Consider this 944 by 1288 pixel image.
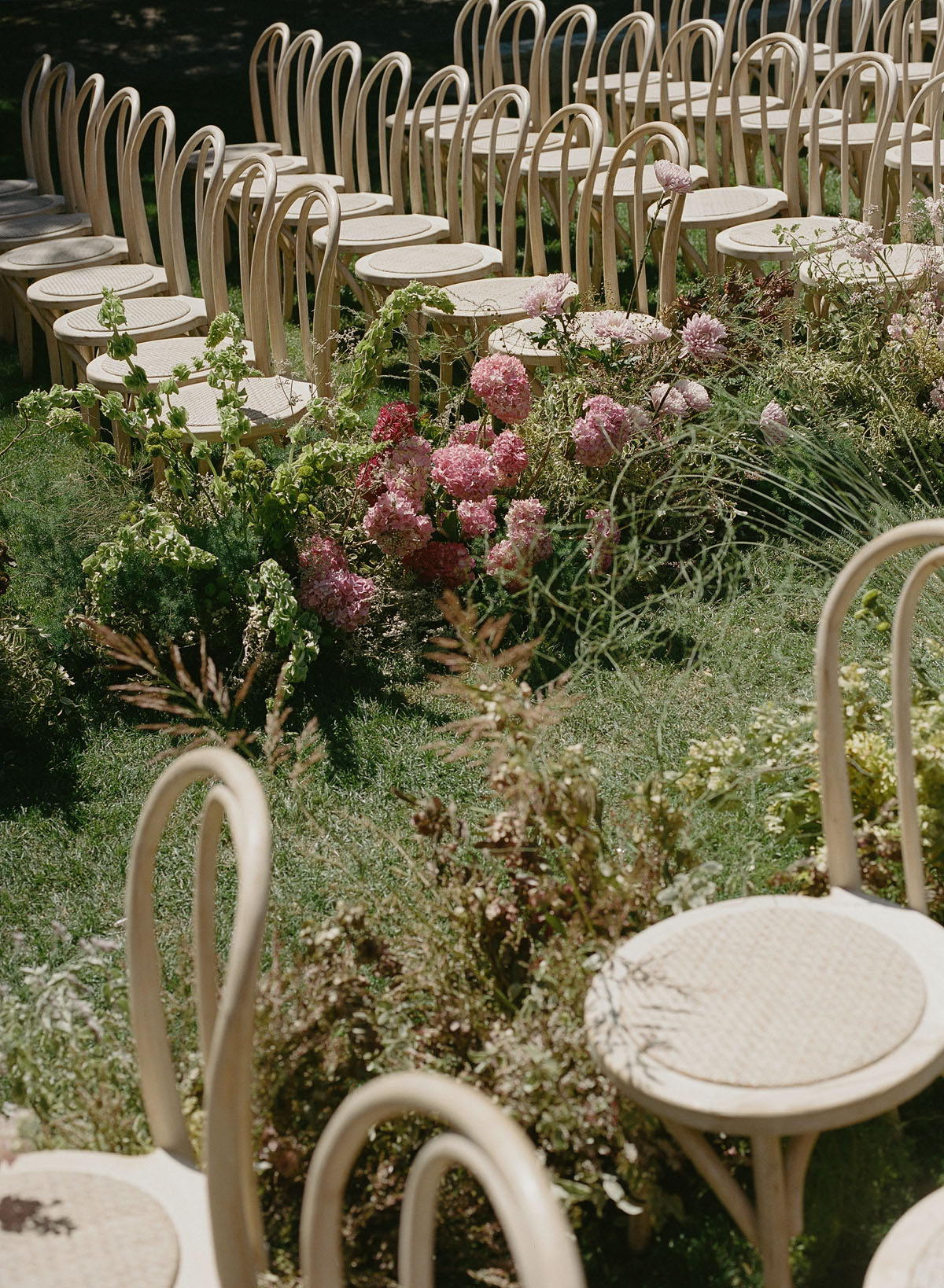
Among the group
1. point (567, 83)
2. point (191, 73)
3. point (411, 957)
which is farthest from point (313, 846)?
point (191, 73)

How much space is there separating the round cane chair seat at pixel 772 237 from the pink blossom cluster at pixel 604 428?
4.21 ft

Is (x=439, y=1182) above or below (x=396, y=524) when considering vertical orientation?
above

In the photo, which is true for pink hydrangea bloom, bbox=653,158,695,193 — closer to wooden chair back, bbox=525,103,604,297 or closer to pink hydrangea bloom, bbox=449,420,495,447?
wooden chair back, bbox=525,103,604,297

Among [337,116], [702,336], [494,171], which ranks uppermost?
[337,116]

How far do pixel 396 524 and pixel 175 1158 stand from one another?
2.24 m

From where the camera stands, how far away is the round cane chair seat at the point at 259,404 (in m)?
3.74

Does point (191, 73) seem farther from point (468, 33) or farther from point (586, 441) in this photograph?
point (586, 441)

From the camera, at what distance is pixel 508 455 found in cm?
367

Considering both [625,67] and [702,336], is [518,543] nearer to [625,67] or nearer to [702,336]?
[702,336]

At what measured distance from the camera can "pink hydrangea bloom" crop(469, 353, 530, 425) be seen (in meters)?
3.69

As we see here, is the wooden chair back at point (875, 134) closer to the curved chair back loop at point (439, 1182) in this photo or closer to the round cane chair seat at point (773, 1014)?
the round cane chair seat at point (773, 1014)

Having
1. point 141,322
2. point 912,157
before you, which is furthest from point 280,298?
point 912,157

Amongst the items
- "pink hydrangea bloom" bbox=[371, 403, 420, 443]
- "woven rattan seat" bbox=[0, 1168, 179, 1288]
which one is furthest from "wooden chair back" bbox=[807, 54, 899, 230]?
"woven rattan seat" bbox=[0, 1168, 179, 1288]

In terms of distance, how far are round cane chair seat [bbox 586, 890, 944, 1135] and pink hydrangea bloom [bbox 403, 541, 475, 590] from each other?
6.66 feet
